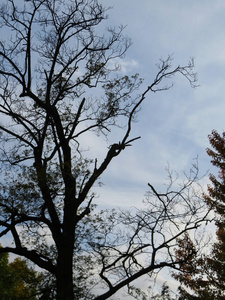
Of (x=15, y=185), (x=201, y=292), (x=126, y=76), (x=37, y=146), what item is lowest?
(x=201, y=292)

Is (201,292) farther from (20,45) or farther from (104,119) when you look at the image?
(20,45)

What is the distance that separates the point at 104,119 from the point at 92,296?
7021 millimetres

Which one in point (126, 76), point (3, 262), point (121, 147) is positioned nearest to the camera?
point (121, 147)

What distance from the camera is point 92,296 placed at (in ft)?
33.1

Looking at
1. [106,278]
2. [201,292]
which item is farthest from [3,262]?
[106,278]

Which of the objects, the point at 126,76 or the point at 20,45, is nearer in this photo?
the point at 20,45

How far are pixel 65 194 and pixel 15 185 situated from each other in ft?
5.45

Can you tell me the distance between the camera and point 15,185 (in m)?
9.84

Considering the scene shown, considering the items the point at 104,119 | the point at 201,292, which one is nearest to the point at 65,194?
the point at 104,119

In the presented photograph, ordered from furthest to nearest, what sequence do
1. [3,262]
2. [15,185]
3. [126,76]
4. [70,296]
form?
[3,262], [126,76], [15,185], [70,296]

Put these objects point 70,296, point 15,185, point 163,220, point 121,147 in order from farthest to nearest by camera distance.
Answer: point 121,147
point 15,185
point 163,220
point 70,296

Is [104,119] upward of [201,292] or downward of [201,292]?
upward

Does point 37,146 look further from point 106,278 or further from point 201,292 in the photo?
point 201,292

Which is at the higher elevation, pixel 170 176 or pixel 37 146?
pixel 37 146
